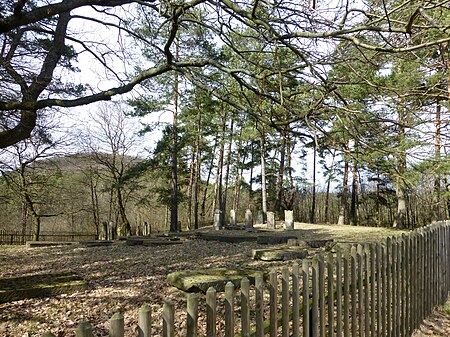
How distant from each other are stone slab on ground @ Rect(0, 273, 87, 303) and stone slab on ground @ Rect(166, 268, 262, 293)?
152 cm

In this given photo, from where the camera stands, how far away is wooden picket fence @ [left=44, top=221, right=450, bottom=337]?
5.84ft

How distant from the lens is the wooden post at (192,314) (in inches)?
65.8

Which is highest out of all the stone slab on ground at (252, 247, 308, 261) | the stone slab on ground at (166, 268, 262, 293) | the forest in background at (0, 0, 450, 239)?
the forest in background at (0, 0, 450, 239)

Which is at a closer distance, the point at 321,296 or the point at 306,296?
the point at 306,296

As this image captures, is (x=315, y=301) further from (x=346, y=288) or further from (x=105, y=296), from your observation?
(x=105, y=296)

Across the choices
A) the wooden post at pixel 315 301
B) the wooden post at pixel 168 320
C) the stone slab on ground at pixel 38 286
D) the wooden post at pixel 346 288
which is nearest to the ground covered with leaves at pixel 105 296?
the stone slab on ground at pixel 38 286

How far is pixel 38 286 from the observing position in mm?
4902

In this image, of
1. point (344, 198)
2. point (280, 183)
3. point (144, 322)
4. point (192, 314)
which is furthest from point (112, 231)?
point (144, 322)

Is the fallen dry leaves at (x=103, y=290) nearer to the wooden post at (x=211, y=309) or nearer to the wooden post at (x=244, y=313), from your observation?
the wooden post at (x=244, y=313)

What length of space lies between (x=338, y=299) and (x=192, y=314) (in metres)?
1.64

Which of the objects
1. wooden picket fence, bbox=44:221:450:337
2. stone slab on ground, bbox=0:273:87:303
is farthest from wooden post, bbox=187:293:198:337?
stone slab on ground, bbox=0:273:87:303

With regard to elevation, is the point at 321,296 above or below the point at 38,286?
above

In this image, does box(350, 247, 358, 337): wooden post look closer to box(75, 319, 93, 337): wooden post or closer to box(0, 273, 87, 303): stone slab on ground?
box(75, 319, 93, 337): wooden post

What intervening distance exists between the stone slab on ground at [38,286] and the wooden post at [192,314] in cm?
408
